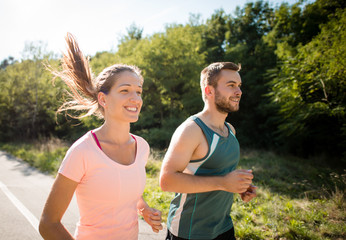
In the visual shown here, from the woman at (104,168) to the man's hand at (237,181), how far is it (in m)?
0.62

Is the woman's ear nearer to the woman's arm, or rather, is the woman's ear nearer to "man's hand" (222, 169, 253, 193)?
the woman's arm

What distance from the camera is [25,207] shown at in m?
5.00

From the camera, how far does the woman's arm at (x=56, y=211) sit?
1322 mm

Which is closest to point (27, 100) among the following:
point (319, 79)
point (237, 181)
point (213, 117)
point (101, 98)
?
point (319, 79)

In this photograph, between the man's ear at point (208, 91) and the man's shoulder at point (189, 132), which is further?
the man's ear at point (208, 91)

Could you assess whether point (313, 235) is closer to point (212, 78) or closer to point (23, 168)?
point (212, 78)

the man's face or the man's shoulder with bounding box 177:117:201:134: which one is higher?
the man's face

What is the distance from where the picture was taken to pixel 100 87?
1.85 meters

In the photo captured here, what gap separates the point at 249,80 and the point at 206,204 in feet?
68.1

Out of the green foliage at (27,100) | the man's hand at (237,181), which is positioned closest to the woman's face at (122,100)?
the man's hand at (237,181)

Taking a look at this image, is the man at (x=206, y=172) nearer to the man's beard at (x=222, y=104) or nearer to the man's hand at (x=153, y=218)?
the man's beard at (x=222, y=104)

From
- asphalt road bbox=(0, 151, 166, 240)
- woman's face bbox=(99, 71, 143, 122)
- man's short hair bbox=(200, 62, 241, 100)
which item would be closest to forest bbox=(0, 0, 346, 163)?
asphalt road bbox=(0, 151, 166, 240)

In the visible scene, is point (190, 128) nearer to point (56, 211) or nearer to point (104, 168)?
point (104, 168)

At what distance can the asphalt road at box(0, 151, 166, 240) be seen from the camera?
387 cm
